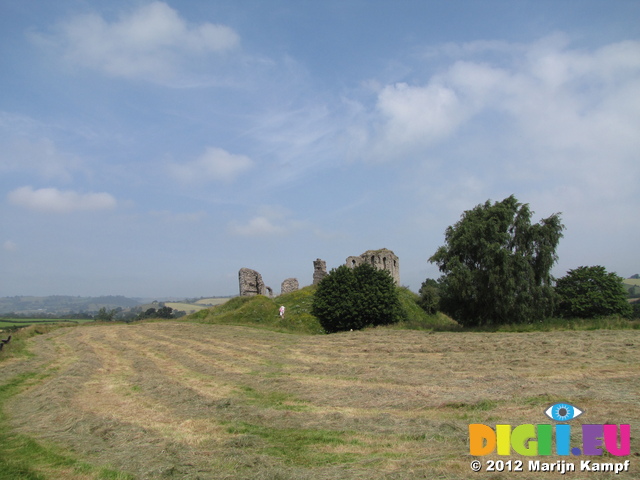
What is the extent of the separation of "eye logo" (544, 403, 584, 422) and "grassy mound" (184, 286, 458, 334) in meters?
17.5

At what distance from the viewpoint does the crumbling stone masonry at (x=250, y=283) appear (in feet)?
142

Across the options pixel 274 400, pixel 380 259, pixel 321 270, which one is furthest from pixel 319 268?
pixel 274 400

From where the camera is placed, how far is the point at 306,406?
8422 millimetres

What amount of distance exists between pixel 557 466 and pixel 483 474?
0.90 m

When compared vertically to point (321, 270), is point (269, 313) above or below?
below

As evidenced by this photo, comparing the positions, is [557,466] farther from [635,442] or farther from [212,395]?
[212,395]

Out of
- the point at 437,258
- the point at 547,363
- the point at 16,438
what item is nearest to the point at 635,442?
the point at 547,363

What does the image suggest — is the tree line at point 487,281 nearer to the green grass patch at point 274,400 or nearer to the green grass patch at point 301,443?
the green grass patch at point 274,400

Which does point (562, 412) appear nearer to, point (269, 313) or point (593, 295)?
point (593, 295)

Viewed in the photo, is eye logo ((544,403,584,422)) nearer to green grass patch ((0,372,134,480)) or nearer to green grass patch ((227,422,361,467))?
green grass patch ((227,422,361,467))

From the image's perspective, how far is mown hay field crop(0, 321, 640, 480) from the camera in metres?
5.50

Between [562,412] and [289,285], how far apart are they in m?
40.0

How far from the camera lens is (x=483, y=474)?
4.87 metres

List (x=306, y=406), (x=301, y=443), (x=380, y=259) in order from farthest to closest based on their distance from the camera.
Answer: (x=380, y=259) → (x=306, y=406) → (x=301, y=443)
